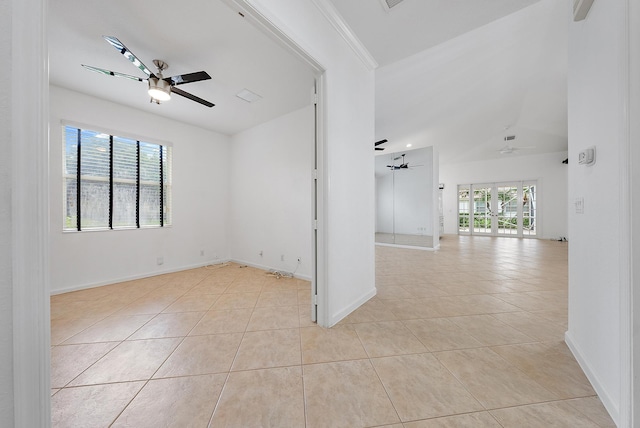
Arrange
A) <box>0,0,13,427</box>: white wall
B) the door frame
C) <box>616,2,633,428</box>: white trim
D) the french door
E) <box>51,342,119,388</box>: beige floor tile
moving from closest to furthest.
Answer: <box>0,0,13,427</box>: white wall → <box>616,2,633,428</box>: white trim → <box>51,342,119,388</box>: beige floor tile → the door frame → the french door

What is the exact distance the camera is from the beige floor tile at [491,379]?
1221 mm

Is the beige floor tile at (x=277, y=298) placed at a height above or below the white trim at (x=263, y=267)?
below

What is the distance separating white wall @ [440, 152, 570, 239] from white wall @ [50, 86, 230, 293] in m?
9.43

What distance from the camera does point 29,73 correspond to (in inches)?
24.2

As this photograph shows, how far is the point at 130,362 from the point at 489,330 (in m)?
2.88

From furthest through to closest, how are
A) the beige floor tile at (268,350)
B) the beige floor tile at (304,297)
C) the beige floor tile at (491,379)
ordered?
the beige floor tile at (304,297) < the beige floor tile at (268,350) < the beige floor tile at (491,379)

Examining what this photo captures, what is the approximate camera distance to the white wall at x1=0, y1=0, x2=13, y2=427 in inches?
22.5

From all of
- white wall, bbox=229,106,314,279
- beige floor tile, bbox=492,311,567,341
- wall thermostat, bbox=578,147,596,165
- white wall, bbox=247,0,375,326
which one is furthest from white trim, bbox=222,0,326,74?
beige floor tile, bbox=492,311,567,341

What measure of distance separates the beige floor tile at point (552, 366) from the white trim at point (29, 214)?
2331mm

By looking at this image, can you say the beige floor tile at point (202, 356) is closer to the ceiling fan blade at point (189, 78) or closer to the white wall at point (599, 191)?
the white wall at point (599, 191)

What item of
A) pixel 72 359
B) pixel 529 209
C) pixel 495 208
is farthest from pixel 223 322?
pixel 529 209

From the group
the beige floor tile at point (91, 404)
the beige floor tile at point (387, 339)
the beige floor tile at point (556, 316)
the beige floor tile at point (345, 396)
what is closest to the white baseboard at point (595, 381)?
the beige floor tile at point (556, 316)

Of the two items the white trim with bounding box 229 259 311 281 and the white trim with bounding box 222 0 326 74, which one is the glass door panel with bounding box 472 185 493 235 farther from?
the white trim with bounding box 222 0 326 74

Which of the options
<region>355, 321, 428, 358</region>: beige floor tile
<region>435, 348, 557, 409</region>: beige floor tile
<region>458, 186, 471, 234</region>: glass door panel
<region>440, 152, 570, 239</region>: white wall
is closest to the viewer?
<region>435, 348, 557, 409</region>: beige floor tile
